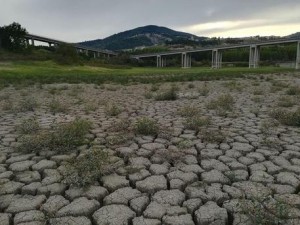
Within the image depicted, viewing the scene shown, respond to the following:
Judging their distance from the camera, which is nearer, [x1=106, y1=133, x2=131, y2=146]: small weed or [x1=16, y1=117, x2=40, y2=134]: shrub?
[x1=106, y1=133, x2=131, y2=146]: small weed

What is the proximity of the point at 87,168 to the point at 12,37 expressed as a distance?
7635cm

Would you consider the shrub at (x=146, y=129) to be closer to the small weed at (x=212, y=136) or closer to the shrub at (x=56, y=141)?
the small weed at (x=212, y=136)

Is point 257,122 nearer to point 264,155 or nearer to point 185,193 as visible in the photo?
point 264,155

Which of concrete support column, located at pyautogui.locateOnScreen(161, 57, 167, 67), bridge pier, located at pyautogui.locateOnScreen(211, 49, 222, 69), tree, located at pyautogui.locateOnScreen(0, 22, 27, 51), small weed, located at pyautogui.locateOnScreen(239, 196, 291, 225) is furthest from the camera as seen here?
concrete support column, located at pyautogui.locateOnScreen(161, 57, 167, 67)

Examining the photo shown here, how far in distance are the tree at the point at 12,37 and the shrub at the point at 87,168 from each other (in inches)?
2821

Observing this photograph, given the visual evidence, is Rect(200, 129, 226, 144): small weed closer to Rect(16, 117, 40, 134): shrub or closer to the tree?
Rect(16, 117, 40, 134): shrub

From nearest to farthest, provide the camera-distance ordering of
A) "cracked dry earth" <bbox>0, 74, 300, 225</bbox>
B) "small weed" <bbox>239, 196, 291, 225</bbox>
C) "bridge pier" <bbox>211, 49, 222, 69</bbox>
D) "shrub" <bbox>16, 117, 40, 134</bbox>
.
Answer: "small weed" <bbox>239, 196, 291, 225</bbox> → "cracked dry earth" <bbox>0, 74, 300, 225</bbox> → "shrub" <bbox>16, 117, 40, 134</bbox> → "bridge pier" <bbox>211, 49, 222, 69</bbox>

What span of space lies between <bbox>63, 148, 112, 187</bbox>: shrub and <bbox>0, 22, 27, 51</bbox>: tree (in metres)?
71.6

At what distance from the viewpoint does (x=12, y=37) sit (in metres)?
73.5

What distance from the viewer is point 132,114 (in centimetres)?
889

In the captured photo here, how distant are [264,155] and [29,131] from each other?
4.17 metres

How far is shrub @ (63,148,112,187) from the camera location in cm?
404

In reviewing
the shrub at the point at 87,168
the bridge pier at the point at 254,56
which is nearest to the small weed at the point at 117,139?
the shrub at the point at 87,168

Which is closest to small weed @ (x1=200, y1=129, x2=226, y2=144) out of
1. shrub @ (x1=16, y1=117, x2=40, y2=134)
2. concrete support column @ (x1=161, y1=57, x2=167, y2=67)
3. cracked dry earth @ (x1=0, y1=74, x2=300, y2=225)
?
cracked dry earth @ (x1=0, y1=74, x2=300, y2=225)
